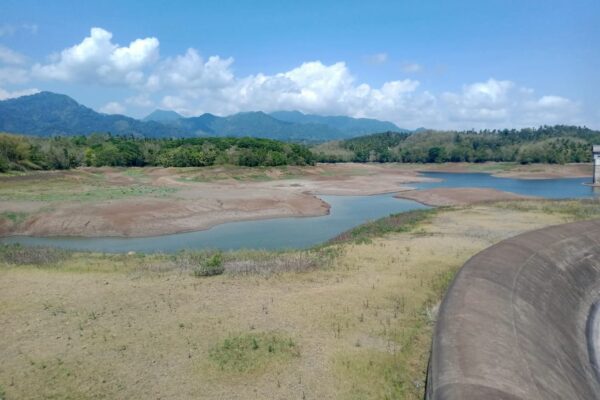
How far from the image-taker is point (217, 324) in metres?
15.8

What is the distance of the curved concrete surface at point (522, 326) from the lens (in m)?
10.2

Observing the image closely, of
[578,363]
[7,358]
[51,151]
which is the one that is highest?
[51,151]

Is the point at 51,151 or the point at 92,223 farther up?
the point at 51,151

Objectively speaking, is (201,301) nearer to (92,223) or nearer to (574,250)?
(574,250)

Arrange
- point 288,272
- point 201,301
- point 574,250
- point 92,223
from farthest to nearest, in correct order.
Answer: point 92,223, point 574,250, point 288,272, point 201,301

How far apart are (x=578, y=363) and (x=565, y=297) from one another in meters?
5.27

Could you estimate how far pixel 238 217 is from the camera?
2037 inches

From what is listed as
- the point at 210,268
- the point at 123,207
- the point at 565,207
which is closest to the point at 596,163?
the point at 565,207

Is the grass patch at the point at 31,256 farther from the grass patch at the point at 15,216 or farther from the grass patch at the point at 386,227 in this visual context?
the grass patch at the point at 15,216

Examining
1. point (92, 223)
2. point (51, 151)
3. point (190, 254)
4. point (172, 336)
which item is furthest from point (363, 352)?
point (51, 151)

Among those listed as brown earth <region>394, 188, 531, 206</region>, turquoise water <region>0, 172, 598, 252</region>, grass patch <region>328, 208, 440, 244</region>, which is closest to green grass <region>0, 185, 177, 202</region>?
turquoise water <region>0, 172, 598, 252</region>

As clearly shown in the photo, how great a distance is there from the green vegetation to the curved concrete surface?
88742 millimetres

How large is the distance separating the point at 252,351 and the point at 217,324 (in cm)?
257

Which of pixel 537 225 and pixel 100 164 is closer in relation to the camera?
pixel 537 225
